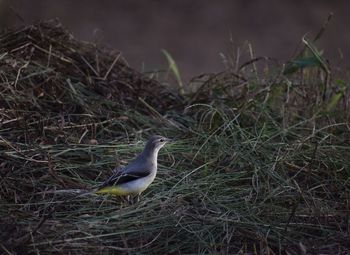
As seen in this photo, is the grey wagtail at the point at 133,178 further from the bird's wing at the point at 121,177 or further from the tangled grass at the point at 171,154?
the tangled grass at the point at 171,154

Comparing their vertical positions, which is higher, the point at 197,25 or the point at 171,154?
the point at 197,25

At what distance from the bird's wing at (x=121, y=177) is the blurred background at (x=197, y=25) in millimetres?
6385

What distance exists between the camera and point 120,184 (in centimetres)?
666

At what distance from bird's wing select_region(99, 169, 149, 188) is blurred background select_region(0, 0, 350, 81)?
20.9 feet

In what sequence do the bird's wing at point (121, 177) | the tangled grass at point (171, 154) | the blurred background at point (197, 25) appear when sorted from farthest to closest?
1. the blurred background at point (197, 25)
2. the bird's wing at point (121, 177)
3. the tangled grass at point (171, 154)

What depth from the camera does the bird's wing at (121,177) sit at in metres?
6.61

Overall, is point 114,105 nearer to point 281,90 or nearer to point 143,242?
point 281,90

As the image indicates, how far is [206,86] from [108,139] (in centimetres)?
158

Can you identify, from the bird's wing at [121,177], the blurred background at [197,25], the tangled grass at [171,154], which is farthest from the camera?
the blurred background at [197,25]

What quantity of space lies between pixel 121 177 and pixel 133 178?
0.11 meters

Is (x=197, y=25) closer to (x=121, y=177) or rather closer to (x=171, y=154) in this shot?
(x=171, y=154)

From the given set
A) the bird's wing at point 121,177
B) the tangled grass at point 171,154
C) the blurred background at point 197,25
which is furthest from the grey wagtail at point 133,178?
the blurred background at point 197,25

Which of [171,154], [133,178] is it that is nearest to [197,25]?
[171,154]

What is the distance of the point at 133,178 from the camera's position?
6.74 m
